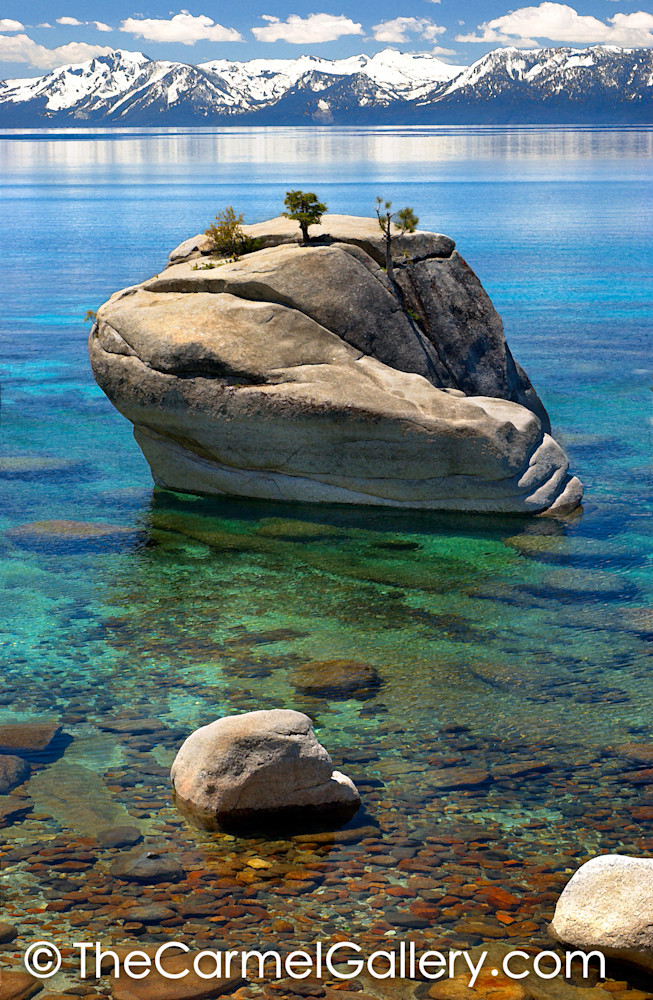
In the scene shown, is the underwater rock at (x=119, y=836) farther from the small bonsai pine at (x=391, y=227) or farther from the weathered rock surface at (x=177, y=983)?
the small bonsai pine at (x=391, y=227)

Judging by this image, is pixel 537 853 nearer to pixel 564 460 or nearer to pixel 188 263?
pixel 564 460

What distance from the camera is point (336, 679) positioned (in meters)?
14.9

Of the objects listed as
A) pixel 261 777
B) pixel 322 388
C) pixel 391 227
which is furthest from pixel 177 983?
pixel 391 227

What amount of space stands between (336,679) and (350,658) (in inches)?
35.1

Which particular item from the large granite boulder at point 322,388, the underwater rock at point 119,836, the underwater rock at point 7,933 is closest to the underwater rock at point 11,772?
the underwater rock at point 119,836

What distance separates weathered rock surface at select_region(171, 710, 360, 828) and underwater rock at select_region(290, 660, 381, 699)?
2.92m

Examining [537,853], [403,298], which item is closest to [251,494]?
[403,298]

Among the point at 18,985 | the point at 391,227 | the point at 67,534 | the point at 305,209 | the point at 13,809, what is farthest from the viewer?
the point at 391,227

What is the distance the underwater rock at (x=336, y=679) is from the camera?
14664mm

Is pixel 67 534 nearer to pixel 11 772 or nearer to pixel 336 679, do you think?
pixel 336 679

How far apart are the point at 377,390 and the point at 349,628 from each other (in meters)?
6.69

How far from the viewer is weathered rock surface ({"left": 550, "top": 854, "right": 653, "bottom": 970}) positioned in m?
9.15

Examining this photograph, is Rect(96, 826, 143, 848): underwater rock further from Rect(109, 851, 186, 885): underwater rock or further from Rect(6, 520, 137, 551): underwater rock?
Rect(6, 520, 137, 551): underwater rock

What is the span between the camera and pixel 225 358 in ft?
71.3
